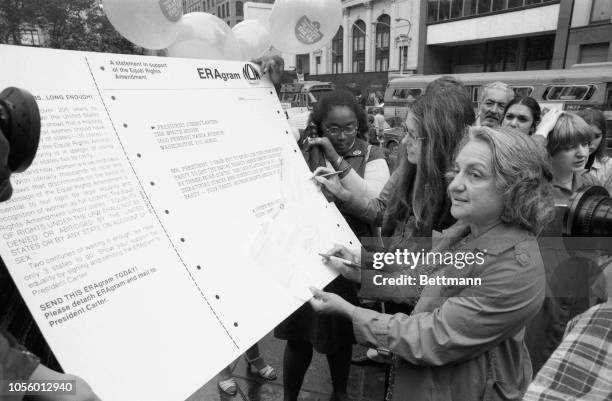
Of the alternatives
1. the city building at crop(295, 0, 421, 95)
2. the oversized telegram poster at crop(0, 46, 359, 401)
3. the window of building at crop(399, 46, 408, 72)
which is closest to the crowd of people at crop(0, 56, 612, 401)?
the oversized telegram poster at crop(0, 46, 359, 401)

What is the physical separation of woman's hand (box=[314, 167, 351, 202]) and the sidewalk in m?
1.47

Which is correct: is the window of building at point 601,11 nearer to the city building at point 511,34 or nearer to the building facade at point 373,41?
the city building at point 511,34

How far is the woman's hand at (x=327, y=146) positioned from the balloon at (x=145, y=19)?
3.05 feet

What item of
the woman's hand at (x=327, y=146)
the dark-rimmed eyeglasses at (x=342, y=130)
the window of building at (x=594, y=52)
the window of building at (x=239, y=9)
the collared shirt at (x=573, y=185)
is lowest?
the collared shirt at (x=573, y=185)

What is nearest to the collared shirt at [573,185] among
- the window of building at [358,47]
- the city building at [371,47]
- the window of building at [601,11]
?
the window of building at [601,11]

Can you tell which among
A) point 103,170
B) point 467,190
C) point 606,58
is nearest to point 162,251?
point 103,170

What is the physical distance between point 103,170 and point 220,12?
58146mm

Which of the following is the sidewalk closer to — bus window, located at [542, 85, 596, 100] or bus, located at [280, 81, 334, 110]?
bus window, located at [542, 85, 596, 100]

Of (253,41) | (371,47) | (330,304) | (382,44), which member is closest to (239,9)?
(371,47)

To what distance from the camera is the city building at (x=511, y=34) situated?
1997cm

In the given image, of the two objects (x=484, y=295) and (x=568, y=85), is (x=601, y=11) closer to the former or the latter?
(x=568, y=85)

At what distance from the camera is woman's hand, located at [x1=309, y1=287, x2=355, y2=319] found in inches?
58.9

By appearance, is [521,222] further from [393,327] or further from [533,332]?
[533,332]

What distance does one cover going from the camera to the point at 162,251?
1.17 metres
